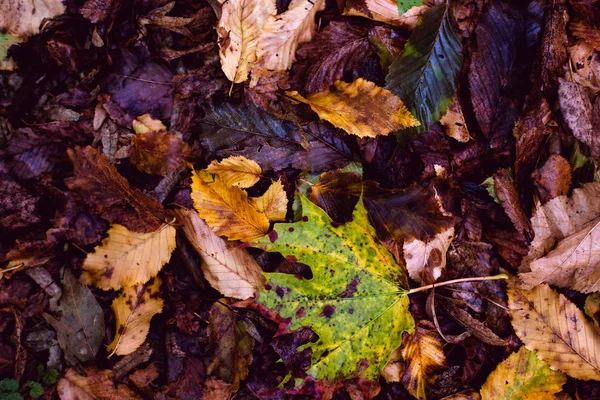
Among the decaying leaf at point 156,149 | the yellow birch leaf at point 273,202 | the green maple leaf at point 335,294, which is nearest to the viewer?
the green maple leaf at point 335,294

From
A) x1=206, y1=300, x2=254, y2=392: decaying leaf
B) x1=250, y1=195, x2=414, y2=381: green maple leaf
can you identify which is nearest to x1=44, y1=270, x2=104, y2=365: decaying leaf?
x1=206, y1=300, x2=254, y2=392: decaying leaf

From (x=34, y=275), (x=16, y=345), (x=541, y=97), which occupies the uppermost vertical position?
(x=541, y=97)

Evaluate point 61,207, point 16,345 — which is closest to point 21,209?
point 61,207

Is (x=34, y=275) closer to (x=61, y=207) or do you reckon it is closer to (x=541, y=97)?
(x=61, y=207)

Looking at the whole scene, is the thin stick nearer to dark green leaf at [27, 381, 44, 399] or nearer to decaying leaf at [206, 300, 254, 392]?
decaying leaf at [206, 300, 254, 392]

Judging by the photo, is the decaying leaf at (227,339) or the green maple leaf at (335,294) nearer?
the green maple leaf at (335,294)

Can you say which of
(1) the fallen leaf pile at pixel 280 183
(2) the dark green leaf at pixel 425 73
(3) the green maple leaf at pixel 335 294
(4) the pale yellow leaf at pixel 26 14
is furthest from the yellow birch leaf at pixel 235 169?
(4) the pale yellow leaf at pixel 26 14

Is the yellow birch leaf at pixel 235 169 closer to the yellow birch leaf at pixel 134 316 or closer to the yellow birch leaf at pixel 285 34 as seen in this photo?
the yellow birch leaf at pixel 285 34
